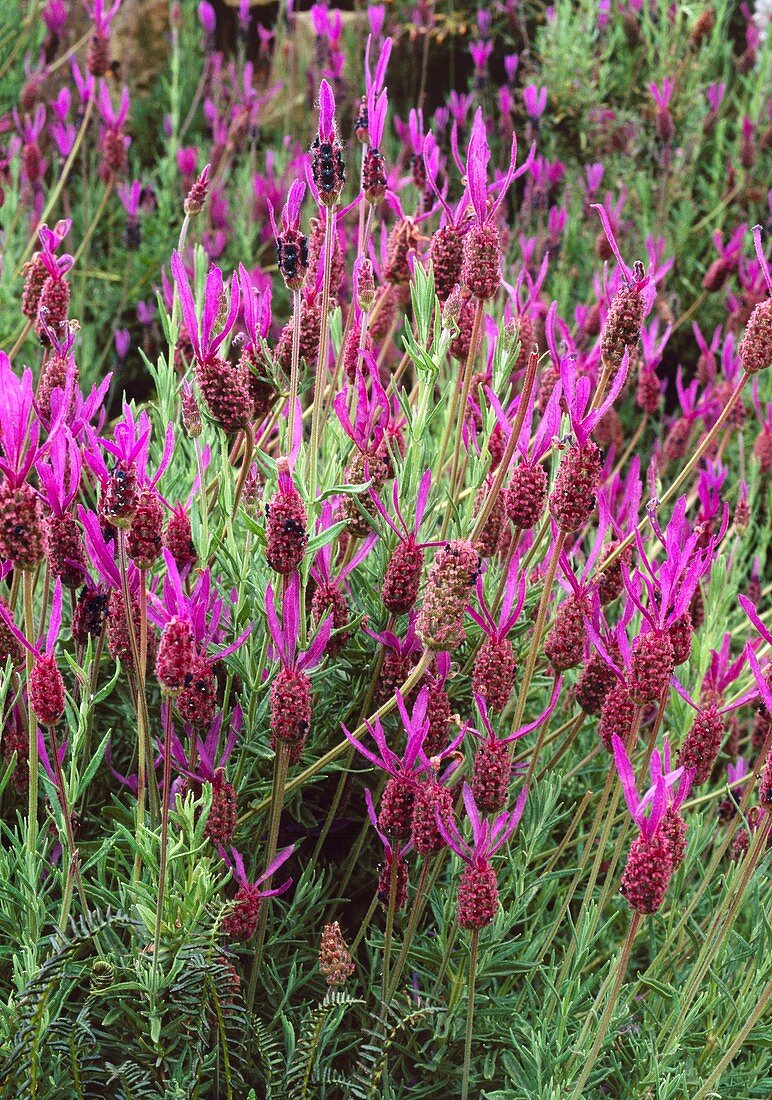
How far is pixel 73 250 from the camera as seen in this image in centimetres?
341

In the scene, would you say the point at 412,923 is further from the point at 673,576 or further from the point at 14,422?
the point at 14,422

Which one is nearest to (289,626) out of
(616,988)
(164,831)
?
(164,831)

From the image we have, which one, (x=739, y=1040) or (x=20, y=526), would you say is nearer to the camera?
(x=20, y=526)

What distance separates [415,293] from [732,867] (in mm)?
790

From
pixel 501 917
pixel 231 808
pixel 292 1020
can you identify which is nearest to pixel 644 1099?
pixel 501 917

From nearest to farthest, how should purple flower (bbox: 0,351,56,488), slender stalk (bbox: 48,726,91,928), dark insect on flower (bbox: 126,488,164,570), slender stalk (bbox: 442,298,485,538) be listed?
purple flower (bbox: 0,351,56,488) < dark insect on flower (bbox: 126,488,164,570) < slender stalk (bbox: 48,726,91,928) < slender stalk (bbox: 442,298,485,538)

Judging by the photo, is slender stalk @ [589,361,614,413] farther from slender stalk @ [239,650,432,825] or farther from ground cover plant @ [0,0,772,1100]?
slender stalk @ [239,650,432,825]

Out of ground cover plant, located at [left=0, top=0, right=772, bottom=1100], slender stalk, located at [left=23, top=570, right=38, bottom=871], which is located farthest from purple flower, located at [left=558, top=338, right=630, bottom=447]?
slender stalk, located at [left=23, top=570, right=38, bottom=871]

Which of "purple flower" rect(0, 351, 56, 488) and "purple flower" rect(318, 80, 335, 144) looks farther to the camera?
"purple flower" rect(318, 80, 335, 144)

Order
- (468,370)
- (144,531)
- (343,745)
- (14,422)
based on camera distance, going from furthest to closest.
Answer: (468,370)
(343,745)
(144,531)
(14,422)

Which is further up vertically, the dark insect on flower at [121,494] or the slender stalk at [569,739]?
the dark insect on flower at [121,494]

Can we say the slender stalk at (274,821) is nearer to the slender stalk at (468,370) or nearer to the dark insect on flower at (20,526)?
the dark insect on flower at (20,526)

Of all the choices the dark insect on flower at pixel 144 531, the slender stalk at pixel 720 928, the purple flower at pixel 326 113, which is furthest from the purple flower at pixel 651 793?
the purple flower at pixel 326 113

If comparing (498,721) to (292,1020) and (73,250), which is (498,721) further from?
(73,250)
